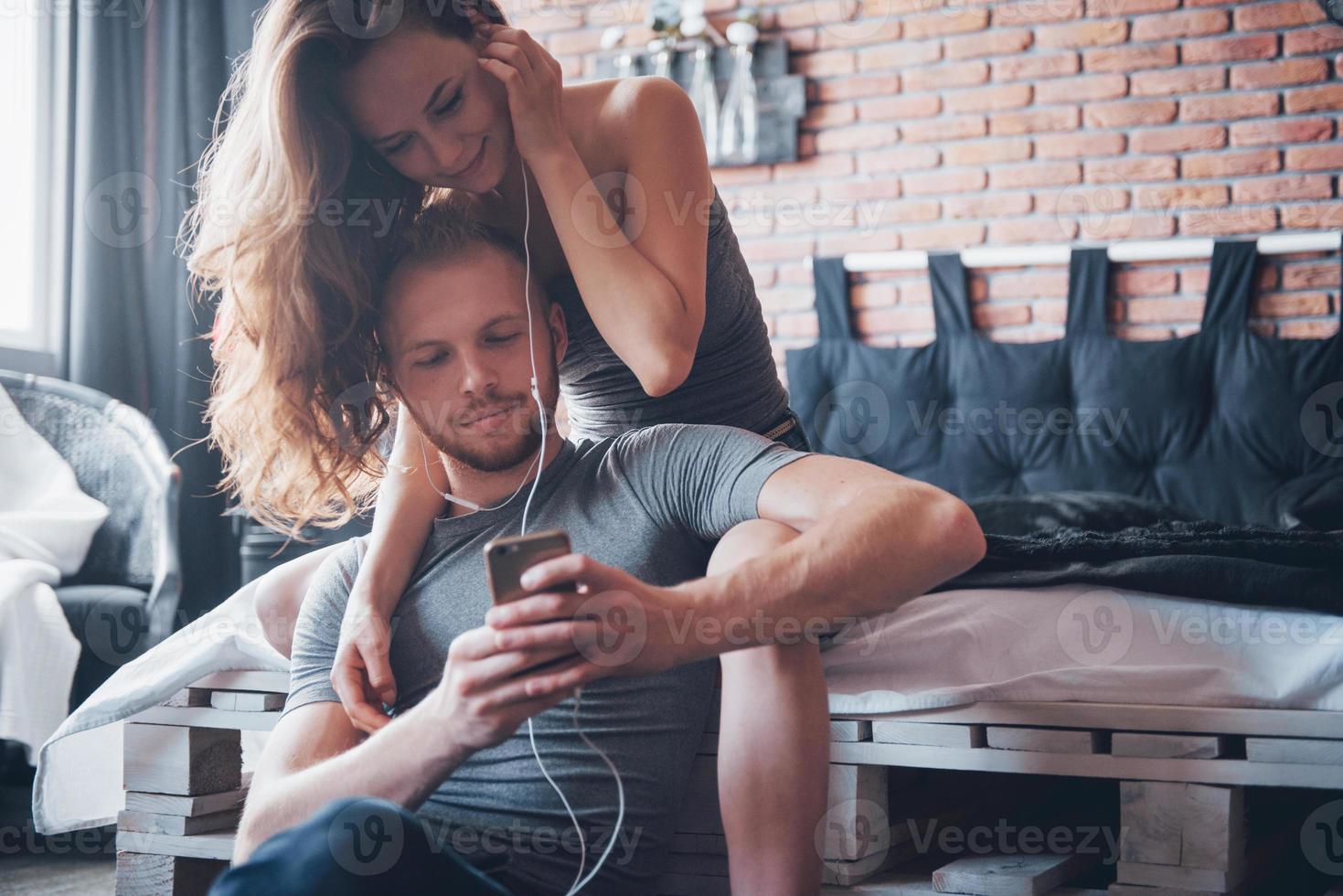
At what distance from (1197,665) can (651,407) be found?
2.22 ft

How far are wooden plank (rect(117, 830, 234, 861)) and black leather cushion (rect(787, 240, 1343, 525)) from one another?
1789mm

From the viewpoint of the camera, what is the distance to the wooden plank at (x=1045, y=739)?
1240 millimetres

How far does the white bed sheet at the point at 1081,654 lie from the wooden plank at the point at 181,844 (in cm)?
81

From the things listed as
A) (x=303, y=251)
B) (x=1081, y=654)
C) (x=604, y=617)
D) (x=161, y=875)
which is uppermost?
(x=303, y=251)

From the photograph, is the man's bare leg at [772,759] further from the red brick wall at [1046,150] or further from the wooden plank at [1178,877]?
the red brick wall at [1046,150]

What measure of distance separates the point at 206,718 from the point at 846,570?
0.97m

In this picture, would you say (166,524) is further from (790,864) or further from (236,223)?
(790,864)

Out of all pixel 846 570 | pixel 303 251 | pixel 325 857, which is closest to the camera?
pixel 325 857

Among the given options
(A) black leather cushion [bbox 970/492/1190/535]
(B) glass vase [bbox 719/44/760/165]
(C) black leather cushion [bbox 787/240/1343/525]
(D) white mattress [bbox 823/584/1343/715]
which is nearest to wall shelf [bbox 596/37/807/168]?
(B) glass vase [bbox 719/44/760/165]

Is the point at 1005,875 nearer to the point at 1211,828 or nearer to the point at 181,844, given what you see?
the point at 1211,828

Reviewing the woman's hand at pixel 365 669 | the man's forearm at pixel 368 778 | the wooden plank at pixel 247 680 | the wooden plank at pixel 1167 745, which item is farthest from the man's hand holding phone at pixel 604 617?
the wooden plank at pixel 247 680

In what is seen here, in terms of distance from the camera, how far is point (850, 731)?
130cm

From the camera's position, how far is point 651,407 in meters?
1.53

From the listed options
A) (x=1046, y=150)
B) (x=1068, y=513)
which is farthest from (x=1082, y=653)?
(x=1046, y=150)
